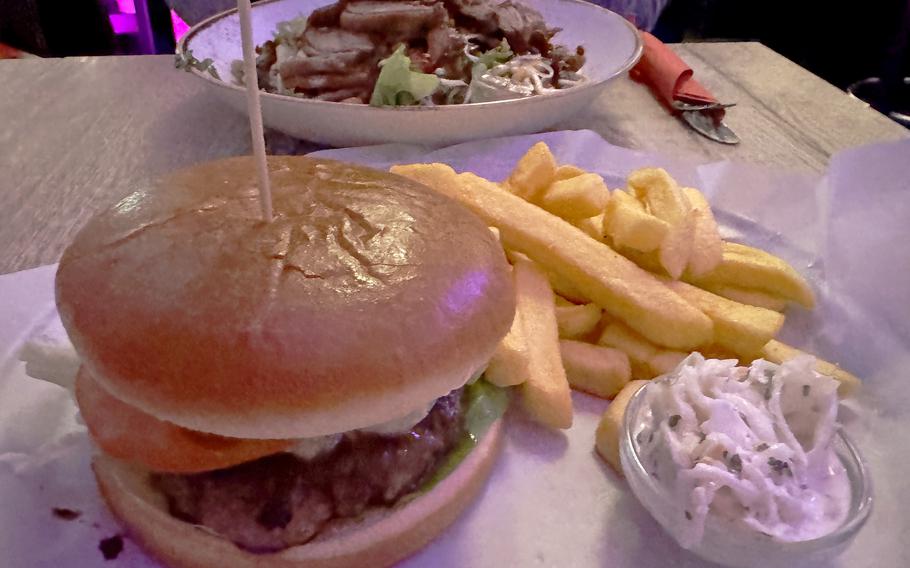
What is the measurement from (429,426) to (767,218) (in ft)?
5.15

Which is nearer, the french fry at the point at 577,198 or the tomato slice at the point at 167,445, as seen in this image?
the tomato slice at the point at 167,445

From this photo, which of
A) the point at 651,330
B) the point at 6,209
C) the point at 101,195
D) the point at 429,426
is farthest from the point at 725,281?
the point at 6,209

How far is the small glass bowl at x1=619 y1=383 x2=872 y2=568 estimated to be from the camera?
139 cm

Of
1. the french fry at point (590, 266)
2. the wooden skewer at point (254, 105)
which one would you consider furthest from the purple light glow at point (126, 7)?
the wooden skewer at point (254, 105)

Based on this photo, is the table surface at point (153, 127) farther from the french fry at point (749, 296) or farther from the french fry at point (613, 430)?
the french fry at point (613, 430)

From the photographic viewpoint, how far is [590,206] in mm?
2094

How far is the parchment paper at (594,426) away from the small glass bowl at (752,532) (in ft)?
0.43

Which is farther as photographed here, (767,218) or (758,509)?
(767,218)

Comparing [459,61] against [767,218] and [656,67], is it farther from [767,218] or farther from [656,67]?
[767,218]

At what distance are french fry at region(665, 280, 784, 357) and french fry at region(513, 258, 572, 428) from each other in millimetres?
352

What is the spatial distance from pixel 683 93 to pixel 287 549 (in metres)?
2.97

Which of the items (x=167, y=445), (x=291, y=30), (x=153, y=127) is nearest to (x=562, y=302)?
(x=167, y=445)

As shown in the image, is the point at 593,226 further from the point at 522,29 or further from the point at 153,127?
the point at 153,127

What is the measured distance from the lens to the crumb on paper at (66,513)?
1.56 m
